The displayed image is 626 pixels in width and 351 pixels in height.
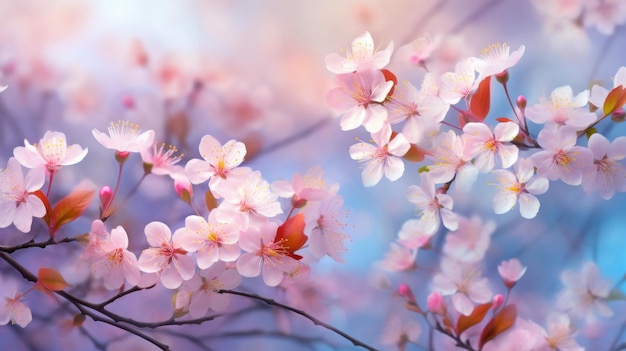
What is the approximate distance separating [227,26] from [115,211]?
38 centimetres

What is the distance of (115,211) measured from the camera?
103 centimetres

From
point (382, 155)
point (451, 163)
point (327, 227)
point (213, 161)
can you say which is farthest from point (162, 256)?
point (451, 163)

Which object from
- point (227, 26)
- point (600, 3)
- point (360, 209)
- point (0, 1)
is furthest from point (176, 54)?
point (600, 3)

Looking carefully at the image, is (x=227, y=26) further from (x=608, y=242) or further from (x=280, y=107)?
(x=608, y=242)

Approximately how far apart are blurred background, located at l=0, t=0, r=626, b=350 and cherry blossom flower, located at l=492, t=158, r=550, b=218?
4 centimetres

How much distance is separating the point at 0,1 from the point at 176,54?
0.31 metres

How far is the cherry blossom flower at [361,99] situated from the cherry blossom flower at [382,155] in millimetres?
26

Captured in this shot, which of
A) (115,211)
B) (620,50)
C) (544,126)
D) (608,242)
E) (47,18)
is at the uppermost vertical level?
(47,18)

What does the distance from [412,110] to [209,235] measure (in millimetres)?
408

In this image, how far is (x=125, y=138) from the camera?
1.02m

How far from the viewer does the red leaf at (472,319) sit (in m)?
1.07

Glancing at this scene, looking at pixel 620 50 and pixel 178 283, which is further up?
pixel 620 50

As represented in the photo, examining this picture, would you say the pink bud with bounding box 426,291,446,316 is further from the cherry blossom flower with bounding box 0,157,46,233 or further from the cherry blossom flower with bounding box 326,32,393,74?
the cherry blossom flower with bounding box 0,157,46,233

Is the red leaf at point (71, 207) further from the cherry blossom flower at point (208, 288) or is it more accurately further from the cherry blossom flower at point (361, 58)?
the cherry blossom flower at point (361, 58)
